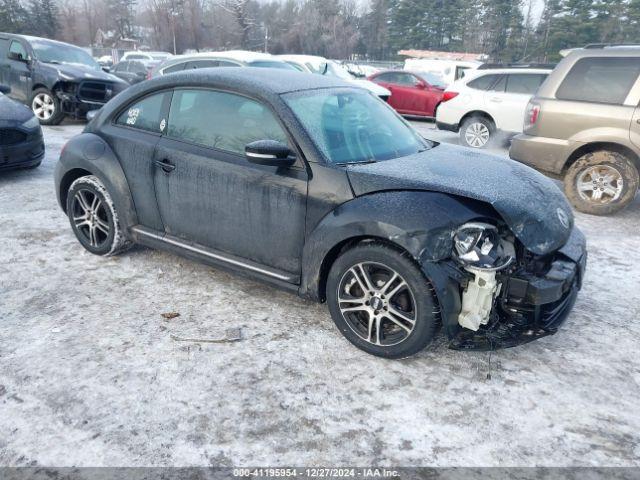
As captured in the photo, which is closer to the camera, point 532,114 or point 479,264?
point 479,264

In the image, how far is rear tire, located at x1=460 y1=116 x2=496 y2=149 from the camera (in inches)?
406

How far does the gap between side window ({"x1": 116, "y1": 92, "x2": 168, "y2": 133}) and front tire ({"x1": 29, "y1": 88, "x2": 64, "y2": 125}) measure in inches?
323

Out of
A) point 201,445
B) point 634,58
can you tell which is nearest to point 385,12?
point 634,58

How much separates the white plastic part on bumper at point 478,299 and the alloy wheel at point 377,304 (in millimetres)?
292

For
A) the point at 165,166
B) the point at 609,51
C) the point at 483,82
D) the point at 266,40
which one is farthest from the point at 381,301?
the point at 266,40

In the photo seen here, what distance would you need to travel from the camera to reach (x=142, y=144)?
3949 millimetres

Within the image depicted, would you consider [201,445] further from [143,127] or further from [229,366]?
[143,127]

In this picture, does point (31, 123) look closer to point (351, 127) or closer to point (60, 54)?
point (351, 127)

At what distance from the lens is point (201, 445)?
7.87 feet

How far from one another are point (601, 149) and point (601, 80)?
2.77 feet

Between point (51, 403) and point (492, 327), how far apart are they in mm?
2530

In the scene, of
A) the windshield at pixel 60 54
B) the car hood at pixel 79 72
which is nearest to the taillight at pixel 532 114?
the car hood at pixel 79 72

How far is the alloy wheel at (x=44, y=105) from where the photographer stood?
11059 mm

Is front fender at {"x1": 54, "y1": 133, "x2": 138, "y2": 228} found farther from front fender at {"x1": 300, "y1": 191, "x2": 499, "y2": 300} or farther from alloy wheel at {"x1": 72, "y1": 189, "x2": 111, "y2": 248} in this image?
front fender at {"x1": 300, "y1": 191, "x2": 499, "y2": 300}
